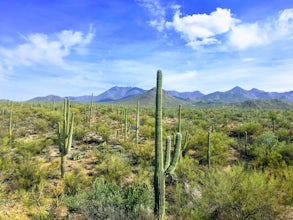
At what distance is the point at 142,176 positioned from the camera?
44.0ft

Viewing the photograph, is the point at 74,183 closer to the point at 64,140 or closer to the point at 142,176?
the point at 64,140

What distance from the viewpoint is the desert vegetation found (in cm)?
916

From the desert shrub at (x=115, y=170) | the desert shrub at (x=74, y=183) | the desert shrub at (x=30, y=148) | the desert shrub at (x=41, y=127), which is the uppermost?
the desert shrub at (x=41, y=127)

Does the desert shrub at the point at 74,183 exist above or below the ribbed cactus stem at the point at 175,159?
below

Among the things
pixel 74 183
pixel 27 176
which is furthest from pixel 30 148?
pixel 74 183

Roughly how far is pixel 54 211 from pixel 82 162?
6.75m

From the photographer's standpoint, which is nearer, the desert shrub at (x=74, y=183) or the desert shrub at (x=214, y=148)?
the desert shrub at (x=74, y=183)

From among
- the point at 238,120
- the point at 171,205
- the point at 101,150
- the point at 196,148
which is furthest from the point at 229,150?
the point at 238,120

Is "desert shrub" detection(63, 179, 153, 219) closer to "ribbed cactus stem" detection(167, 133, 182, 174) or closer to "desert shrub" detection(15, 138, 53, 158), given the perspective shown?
"ribbed cactus stem" detection(167, 133, 182, 174)

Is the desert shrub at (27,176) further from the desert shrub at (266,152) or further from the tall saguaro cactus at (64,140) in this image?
the desert shrub at (266,152)

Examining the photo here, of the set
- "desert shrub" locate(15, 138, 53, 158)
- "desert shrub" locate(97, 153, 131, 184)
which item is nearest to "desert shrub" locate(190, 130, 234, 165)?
"desert shrub" locate(97, 153, 131, 184)

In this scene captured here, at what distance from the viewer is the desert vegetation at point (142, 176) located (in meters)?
9.16

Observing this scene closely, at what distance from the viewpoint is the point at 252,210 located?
28.3 feet

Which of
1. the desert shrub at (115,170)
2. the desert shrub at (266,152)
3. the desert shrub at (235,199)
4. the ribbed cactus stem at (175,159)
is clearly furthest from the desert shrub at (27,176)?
the desert shrub at (266,152)
